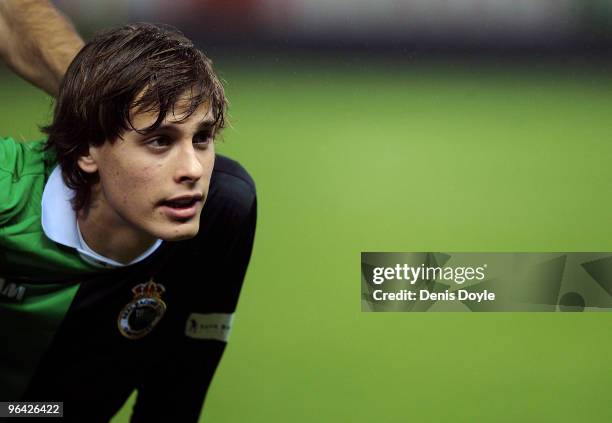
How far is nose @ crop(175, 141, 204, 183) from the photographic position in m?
1.76

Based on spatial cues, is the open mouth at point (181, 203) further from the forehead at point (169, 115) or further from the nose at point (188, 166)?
the forehead at point (169, 115)

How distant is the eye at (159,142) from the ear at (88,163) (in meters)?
0.15

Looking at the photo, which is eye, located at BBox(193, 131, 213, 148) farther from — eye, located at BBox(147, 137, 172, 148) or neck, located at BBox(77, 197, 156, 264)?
neck, located at BBox(77, 197, 156, 264)

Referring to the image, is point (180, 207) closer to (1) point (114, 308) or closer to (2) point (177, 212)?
(2) point (177, 212)

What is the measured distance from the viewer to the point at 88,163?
1.82 m

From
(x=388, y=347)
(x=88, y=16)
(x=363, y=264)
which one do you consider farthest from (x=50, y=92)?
(x=388, y=347)

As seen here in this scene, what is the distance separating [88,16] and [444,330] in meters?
1.25

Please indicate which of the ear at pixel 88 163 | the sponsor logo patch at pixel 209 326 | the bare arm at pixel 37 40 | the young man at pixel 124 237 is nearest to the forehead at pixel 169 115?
the young man at pixel 124 237

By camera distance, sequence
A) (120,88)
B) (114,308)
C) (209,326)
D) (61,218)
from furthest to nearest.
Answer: (209,326)
(114,308)
(61,218)
(120,88)

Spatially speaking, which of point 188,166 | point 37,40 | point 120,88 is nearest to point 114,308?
point 188,166

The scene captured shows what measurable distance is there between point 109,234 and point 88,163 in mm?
177

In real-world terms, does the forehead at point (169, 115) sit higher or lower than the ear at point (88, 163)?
higher

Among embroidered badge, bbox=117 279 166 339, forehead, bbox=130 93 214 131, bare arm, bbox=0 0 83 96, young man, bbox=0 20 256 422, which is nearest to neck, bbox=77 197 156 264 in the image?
young man, bbox=0 20 256 422

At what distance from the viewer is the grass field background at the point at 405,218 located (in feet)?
6.99
